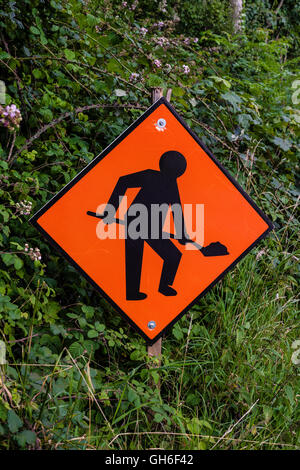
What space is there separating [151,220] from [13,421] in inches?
36.0

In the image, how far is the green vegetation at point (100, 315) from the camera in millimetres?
1812

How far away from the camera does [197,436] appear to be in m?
1.76

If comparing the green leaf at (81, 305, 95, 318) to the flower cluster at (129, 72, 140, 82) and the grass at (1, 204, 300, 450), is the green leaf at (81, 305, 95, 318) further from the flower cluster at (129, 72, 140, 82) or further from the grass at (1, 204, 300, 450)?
the flower cluster at (129, 72, 140, 82)

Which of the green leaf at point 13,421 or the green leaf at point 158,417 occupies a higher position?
the green leaf at point 13,421

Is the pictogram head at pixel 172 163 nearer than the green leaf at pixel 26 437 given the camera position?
No

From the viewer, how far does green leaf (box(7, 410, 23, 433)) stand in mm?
1492

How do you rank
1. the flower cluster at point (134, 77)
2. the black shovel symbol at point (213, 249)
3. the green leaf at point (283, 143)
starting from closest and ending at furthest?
the black shovel symbol at point (213, 249)
the flower cluster at point (134, 77)
the green leaf at point (283, 143)

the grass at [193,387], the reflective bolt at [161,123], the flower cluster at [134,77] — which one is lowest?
the grass at [193,387]

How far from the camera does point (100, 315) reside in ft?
7.66

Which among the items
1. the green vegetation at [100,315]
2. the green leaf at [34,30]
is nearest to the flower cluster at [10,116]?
the green vegetation at [100,315]

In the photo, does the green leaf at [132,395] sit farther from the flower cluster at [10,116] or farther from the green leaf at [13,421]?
the flower cluster at [10,116]

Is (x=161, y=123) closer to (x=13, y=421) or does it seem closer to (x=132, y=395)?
(x=132, y=395)
